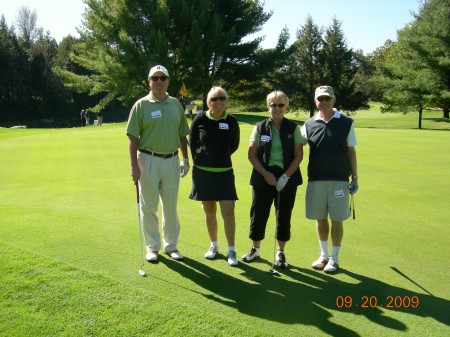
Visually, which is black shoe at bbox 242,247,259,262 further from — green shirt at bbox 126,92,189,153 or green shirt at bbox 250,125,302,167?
green shirt at bbox 126,92,189,153

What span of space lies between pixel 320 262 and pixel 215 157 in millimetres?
1494

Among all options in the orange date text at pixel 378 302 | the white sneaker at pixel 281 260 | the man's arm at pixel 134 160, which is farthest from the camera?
the man's arm at pixel 134 160

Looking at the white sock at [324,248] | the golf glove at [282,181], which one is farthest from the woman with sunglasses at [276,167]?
the white sock at [324,248]

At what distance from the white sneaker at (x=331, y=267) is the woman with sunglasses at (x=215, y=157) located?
920 mm

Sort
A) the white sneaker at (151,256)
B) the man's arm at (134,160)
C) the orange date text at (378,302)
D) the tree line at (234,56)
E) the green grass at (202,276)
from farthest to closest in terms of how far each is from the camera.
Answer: the tree line at (234,56) < the man's arm at (134,160) < the white sneaker at (151,256) < the orange date text at (378,302) < the green grass at (202,276)

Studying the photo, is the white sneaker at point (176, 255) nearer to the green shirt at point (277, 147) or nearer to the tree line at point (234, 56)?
the green shirt at point (277, 147)

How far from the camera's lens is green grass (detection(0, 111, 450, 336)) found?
3098mm

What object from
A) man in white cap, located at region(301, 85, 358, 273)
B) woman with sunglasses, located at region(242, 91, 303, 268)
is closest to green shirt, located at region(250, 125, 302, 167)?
woman with sunglasses, located at region(242, 91, 303, 268)

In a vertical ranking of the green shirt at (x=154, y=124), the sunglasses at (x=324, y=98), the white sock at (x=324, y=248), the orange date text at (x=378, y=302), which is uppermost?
the sunglasses at (x=324, y=98)

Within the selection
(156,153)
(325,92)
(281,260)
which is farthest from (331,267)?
(156,153)

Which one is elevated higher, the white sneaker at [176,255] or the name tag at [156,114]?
the name tag at [156,114]

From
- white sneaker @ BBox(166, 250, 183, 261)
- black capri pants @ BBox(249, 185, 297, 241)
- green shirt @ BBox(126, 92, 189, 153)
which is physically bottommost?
white sneaker @ BBox(166, 250, 183, 261)

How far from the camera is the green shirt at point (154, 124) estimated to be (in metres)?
4.61

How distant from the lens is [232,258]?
4469 millimetres
